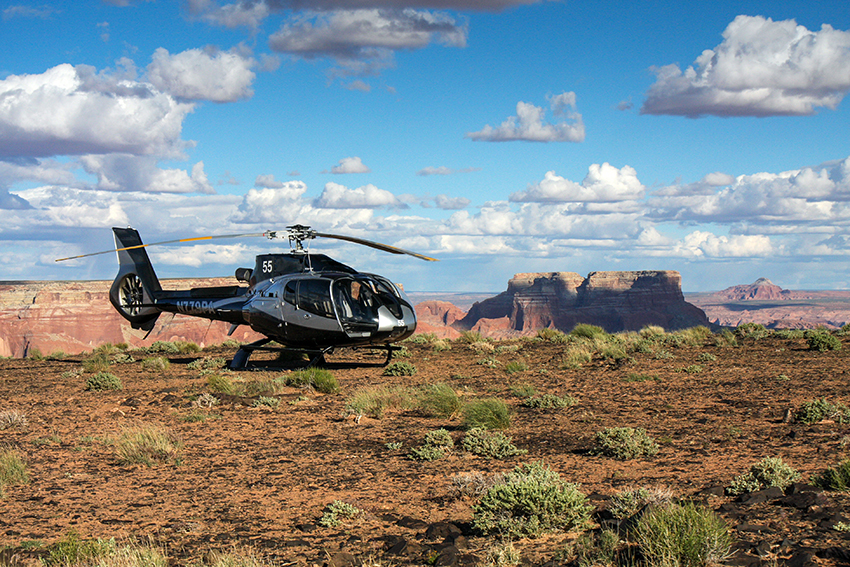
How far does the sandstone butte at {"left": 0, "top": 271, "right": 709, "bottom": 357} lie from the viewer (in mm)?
91250

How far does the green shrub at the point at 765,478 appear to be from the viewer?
738 cm

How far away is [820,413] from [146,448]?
10709mm

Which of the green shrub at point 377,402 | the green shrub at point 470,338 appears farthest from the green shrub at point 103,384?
the green shrub at point 470,338

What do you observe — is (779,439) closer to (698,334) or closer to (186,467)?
(186,467)

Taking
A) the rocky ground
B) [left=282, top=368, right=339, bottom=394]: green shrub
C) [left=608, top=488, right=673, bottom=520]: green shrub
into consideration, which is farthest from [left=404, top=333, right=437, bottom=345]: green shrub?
[left=608, top=488, right=673, bottom=520]: green shrub

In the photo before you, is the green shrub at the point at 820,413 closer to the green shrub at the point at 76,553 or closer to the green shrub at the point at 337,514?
the green shrub at the point at 337,514

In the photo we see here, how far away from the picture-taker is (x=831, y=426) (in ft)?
35.4

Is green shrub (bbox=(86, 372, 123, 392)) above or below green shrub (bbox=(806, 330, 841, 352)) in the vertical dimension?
below

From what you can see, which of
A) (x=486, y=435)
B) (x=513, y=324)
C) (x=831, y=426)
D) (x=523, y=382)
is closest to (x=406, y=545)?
(x=486, y=435)

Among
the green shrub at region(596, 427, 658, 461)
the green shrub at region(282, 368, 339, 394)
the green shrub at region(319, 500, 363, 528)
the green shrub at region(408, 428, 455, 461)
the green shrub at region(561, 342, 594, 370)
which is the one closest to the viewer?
the green shrub at region(319, 500, 363, 528)

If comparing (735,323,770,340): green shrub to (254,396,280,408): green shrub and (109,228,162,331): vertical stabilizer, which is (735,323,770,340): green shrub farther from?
(109,228,162,331): vertical stabilizer

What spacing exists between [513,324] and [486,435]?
15499 centimetres

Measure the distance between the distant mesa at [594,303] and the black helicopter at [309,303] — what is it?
430ft

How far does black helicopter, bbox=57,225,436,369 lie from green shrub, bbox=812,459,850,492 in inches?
399
